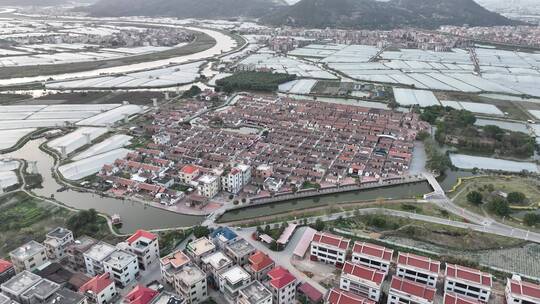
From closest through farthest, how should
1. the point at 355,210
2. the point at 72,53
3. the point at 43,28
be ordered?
the point at 355,210
the point at 72,53
the point at 43,28

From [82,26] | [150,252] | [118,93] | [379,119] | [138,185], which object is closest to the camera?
[150,252]

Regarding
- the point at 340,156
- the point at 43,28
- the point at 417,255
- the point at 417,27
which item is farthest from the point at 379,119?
the point at 43,28

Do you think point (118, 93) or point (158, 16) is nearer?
point (118, 93)

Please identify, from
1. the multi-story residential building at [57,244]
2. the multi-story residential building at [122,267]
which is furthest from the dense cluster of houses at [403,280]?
the multi-story residential building at [57,244]

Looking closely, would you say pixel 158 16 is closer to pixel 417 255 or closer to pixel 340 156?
pixel 340 156

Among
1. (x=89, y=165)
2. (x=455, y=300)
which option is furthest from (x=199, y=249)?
(x=89, y=165)

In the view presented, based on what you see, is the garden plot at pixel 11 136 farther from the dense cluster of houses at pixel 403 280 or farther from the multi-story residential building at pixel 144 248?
the dense cluster of houses at pixel 403 280
